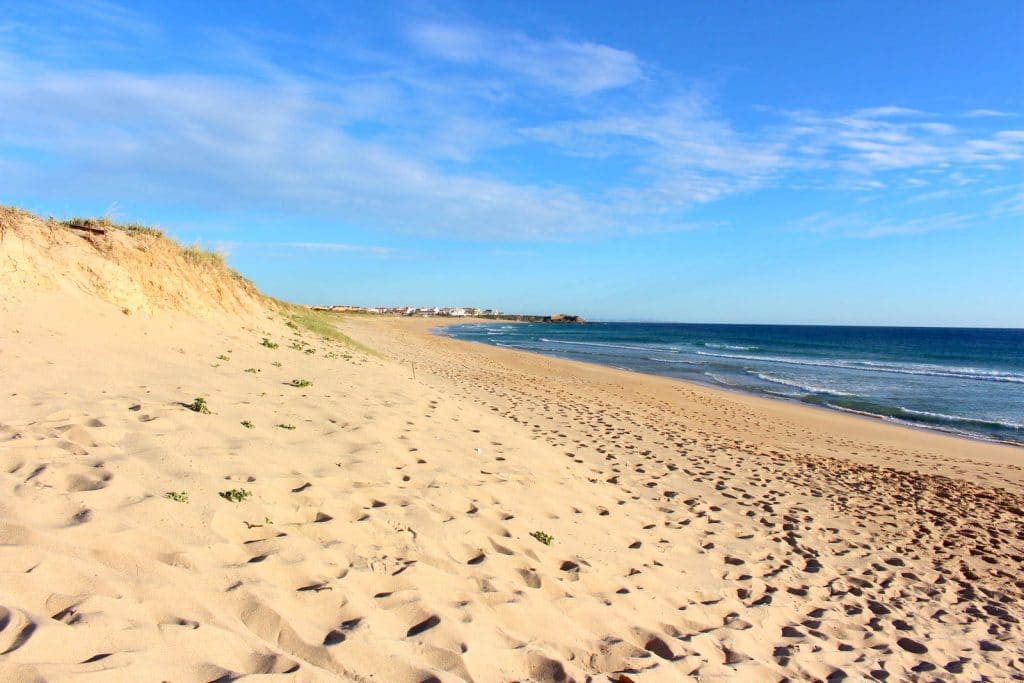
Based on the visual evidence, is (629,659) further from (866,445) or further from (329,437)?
(866,445)

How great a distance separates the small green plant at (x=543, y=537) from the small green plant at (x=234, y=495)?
240cm

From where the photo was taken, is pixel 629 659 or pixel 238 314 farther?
pixel 238 314

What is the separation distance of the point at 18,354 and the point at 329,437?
159 inches

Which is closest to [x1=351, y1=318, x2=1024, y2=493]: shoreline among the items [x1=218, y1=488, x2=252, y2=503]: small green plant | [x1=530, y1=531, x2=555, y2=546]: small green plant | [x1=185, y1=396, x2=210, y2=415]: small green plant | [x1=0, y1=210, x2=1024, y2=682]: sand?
[x1=0, y1=210, x2=1024, y2=682]: sand

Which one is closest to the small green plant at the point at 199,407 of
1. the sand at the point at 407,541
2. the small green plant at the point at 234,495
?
the sand at the point at 407,541

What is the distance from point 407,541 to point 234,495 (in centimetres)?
130

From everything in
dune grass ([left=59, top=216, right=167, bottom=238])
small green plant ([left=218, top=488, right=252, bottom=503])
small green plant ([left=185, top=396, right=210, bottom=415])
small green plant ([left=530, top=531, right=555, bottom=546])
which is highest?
dune grass ([left=59, top=216, right=167, bottom=238])

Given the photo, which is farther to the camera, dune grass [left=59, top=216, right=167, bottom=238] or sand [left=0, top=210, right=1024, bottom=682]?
dune grass [left=59, top=216, right=167, bottom=238]

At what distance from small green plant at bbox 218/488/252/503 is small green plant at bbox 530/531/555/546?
240 centimetres

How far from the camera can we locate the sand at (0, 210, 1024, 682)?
9.63 feet

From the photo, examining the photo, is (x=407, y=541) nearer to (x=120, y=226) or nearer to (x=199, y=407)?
(x=199, y=407)

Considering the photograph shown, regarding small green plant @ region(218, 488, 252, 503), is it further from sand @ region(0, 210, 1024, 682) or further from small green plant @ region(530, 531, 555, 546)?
small green plant @ region(530, 531, 555, 546)

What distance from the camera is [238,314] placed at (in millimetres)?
15234

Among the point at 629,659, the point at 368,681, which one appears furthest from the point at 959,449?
the point at 368,681
